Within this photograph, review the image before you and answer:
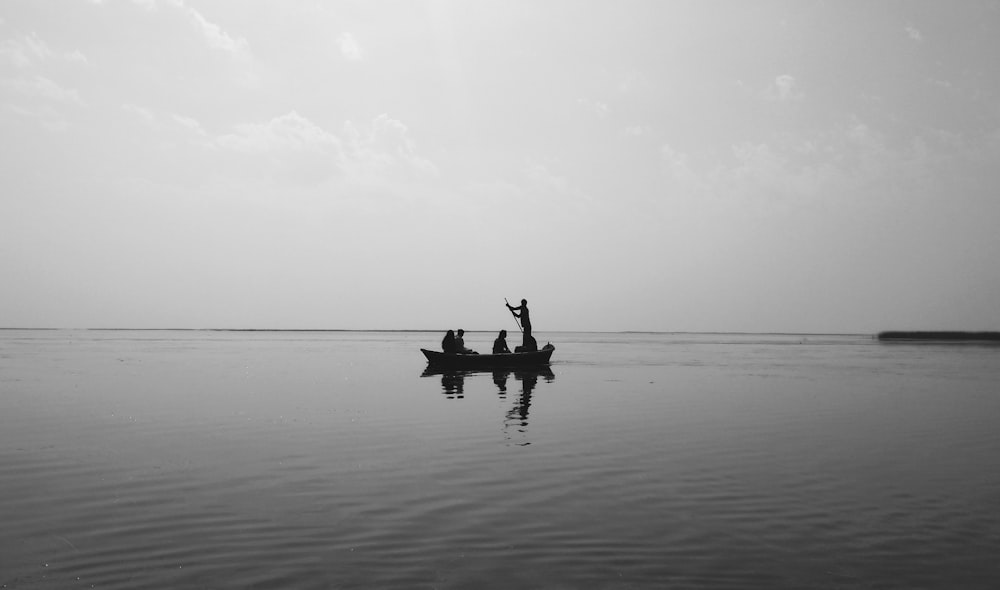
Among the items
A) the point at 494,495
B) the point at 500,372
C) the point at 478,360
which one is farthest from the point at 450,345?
the point at 494,495

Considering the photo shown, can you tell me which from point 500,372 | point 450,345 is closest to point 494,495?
point 450,345

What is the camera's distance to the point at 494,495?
11.4 metres

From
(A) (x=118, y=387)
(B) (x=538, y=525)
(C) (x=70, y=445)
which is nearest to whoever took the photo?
(B) (x=538, y=525)

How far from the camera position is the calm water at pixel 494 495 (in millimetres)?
7742

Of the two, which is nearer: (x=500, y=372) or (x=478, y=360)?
(x=478, y=360)

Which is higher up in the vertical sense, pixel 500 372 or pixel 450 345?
pixel 450 345

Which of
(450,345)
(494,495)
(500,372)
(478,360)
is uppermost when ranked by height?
(450,345)

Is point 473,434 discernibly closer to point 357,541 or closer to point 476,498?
point 476,498

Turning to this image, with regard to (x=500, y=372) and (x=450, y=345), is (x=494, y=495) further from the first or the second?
(x=500, y=372)

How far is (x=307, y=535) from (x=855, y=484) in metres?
9.92

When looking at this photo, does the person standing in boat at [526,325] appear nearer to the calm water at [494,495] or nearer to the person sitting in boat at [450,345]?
the person sitting in boat at [450,345]

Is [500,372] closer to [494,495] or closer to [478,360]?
[478,360]

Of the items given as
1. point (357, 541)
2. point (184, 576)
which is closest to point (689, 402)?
point (357, 541)

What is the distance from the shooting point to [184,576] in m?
7.42
